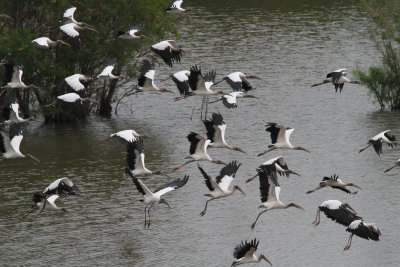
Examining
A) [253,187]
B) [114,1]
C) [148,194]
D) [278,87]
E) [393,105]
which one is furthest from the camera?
[278,87]

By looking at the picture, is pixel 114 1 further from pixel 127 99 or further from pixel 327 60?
pixel 327 60

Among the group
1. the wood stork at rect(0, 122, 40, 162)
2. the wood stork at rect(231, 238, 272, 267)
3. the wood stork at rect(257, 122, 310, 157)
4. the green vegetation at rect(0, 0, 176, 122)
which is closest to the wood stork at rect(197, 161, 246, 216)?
the wood stork at rect(257, 122, 310, 157)

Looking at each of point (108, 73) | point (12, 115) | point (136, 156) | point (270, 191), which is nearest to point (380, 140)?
point (270, 191)

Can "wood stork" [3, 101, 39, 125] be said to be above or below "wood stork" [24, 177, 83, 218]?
below

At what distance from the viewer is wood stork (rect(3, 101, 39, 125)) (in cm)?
3161

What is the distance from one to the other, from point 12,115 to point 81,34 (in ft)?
19.1

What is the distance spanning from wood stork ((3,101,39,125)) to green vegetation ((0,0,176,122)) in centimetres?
297

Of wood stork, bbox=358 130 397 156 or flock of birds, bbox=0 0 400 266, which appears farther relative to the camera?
wood stork, bbox=358 130 397 156

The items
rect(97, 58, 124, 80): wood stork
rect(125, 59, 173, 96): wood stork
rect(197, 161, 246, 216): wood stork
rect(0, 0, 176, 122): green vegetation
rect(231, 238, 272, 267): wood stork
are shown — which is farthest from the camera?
rect(0, 0, 176, 122): green vegetation

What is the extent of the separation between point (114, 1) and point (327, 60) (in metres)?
14.7

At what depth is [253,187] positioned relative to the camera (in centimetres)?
3080

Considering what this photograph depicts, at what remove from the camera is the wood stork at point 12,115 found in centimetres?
3161

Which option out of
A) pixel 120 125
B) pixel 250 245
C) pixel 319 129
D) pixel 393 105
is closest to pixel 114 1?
pixel 120 125

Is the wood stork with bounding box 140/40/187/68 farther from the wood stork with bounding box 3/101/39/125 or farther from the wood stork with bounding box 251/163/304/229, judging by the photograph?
the wood stork with bounding box 251/163/304/229
